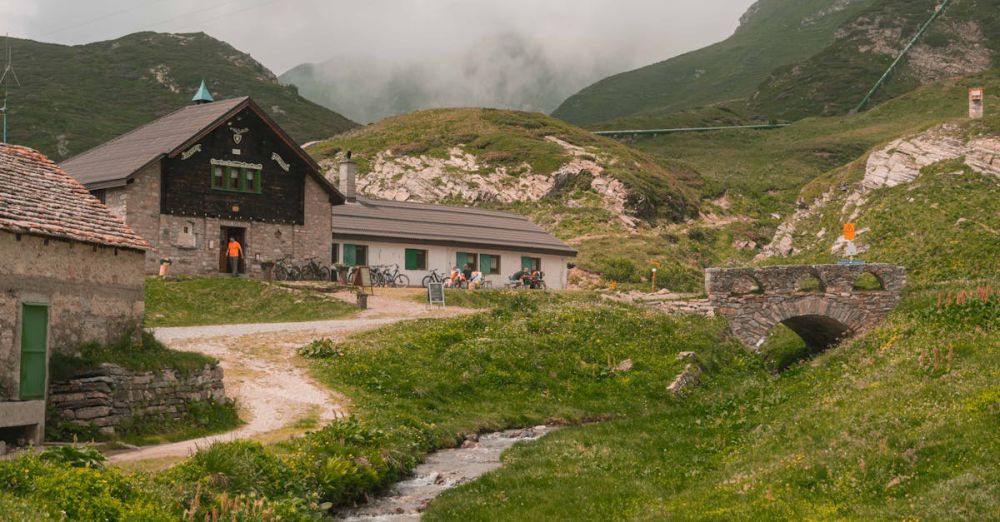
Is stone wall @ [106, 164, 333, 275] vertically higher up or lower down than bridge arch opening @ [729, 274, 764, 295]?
higher up

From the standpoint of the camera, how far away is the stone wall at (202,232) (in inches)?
1817

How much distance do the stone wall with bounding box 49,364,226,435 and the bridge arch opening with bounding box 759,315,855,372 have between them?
23037 mm

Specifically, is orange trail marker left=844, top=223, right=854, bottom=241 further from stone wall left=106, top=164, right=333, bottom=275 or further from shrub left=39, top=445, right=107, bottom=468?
shrub left=39, top=445, right=107, bottom=468

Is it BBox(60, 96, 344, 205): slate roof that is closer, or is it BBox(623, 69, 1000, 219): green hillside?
BBox(60, 96, 344, 205): slate roof

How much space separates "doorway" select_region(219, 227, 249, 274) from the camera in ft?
162

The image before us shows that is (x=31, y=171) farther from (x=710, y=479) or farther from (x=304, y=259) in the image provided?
(x=304, y=259)

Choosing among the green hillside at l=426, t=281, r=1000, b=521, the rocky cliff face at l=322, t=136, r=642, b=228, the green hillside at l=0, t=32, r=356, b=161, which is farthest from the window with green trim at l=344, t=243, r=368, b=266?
the green hillside at l=0, t=32, r=356, b=161

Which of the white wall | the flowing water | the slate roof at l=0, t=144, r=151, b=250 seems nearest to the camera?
the flowing water

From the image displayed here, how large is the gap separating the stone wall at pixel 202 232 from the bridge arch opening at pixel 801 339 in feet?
75.6

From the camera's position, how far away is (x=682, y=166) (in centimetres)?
11831

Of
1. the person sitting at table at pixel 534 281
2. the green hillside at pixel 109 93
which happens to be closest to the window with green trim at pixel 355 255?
the person sitting at table at pixel 534 281

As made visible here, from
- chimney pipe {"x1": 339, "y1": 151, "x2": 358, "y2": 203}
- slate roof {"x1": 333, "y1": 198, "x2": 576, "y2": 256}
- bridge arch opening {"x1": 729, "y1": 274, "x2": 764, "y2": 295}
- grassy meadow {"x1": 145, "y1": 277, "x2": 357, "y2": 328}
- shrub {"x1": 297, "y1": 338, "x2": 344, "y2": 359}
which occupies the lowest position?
shrub {"x1": 297, "y1": 338, "x2": 344, "y2": 359}

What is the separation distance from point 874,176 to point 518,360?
35643 millimetres

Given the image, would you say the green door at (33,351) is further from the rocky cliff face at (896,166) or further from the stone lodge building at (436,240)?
the rocky cliff face at (896,166)
